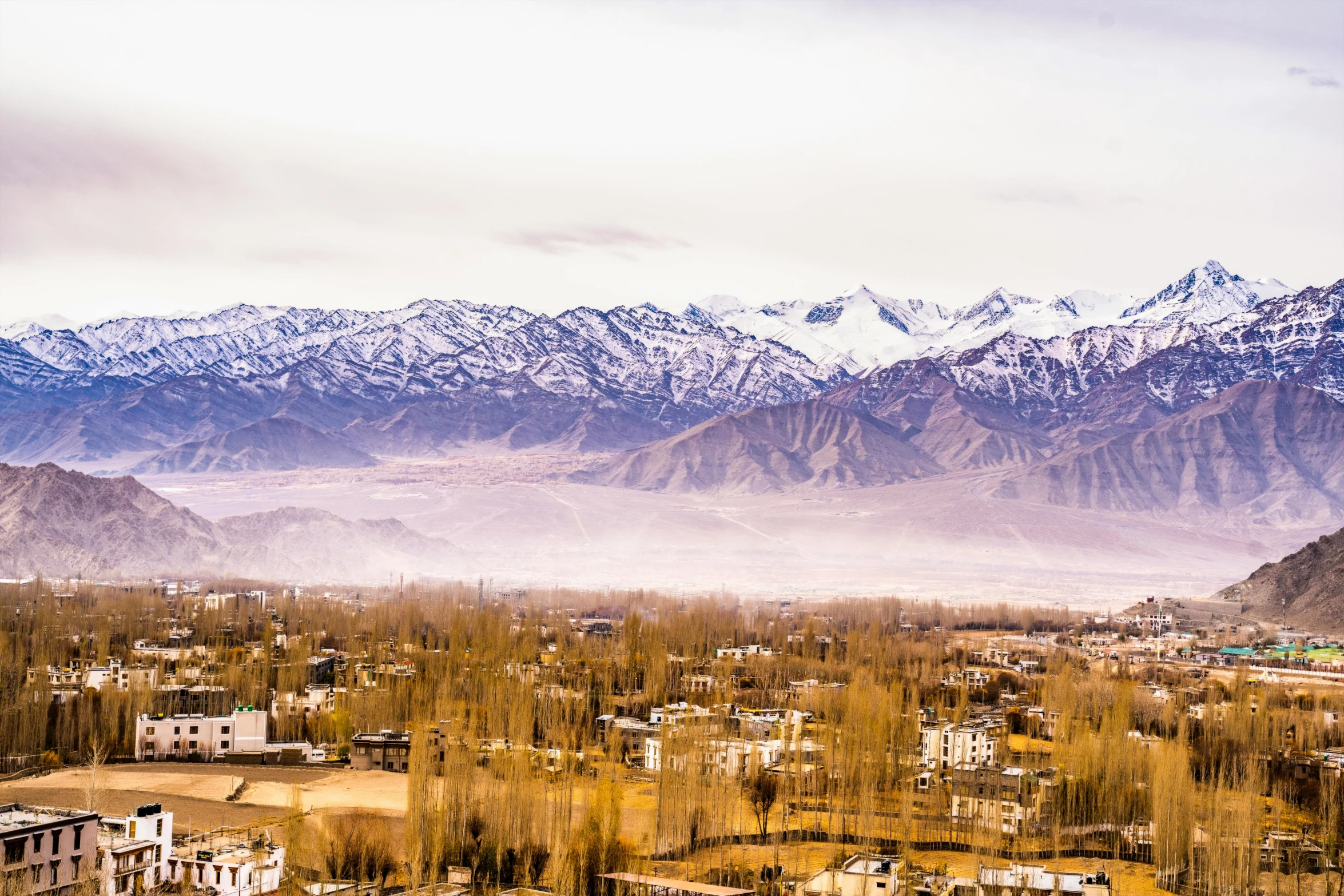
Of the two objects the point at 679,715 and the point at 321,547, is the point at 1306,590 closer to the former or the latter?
the point at 679,715

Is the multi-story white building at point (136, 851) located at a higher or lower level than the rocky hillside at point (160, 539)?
lower

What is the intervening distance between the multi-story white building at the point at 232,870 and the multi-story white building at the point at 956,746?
25878mm

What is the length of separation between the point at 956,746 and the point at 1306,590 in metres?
81.7

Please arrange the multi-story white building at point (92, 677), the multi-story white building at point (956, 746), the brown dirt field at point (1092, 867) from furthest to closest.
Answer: the multi-story white building at point (92, 677)
the multi-story white building at point (956, 746)
the brown dirt field at point (1092, 867)

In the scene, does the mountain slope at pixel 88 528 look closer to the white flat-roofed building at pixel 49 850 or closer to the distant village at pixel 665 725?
the distant village at pixel 665 725

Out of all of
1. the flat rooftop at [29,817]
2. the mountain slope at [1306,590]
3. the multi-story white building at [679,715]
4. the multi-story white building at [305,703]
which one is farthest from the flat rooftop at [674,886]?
the mountain slope at [1306,590]

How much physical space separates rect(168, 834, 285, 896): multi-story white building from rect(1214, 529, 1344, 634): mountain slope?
99619mm

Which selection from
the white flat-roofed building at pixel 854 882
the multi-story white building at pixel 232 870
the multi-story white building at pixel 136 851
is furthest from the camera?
the white flat-roofed building at pixel 854 882

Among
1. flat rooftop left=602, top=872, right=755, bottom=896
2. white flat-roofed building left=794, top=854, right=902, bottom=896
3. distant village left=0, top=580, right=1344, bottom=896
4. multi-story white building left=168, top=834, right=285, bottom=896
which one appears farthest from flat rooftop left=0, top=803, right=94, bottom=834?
white flat-roofed building left=794, top=854, right=902, bottom=896

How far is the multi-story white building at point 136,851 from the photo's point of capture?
37531mm

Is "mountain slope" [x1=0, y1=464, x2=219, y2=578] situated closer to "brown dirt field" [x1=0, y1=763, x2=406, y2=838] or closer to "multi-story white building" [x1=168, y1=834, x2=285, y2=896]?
"brown dirt field" [x1=0, y1=763, x2=406, y2=838]

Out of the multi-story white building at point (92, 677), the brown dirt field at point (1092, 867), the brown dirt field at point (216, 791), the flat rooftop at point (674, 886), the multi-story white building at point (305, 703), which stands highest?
the multi-story white building at point (92, 677)

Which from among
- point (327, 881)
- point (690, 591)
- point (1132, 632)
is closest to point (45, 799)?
point (327, 881)

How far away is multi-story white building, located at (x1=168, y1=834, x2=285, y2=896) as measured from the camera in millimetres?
38281
